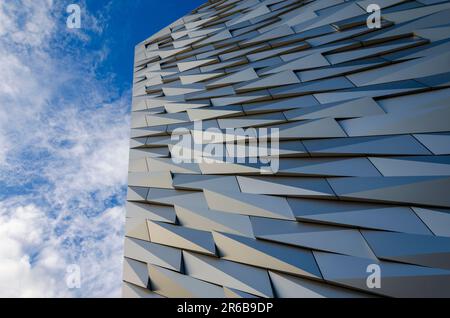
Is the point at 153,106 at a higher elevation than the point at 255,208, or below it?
higher

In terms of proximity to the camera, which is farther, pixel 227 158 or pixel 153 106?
pixel 153 106

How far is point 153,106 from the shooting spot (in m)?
7.77

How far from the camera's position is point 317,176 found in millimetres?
3938

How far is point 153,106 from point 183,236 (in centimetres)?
486

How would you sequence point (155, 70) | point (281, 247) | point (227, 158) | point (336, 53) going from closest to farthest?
1. point (281, 247)
2. point (227, 158)
3. point (336, 53)
4. point (155, 70)

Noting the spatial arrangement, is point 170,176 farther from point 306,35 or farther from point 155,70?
point 155,70

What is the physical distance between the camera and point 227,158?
501 centimetres

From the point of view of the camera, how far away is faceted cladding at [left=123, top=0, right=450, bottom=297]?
301 cm

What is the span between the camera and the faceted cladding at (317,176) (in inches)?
118
